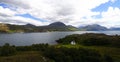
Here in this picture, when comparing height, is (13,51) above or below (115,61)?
above

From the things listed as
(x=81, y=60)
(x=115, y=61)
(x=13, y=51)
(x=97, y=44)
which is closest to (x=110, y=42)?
(x=97, y=44)

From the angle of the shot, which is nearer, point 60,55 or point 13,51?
point 60,55

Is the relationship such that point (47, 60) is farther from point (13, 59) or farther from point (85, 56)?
point (85, 56)

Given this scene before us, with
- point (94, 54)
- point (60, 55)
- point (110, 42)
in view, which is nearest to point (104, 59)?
point (94, 54)

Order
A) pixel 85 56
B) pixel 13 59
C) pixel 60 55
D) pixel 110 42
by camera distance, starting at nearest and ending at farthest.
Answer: pixel 13 59 < pixel 60 55 < pixel 85 56 < pixel 110 42

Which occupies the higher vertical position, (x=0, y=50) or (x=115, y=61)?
(x=0, y=50)

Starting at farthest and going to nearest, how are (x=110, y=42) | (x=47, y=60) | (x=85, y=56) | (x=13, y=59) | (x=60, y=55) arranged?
1. (x=110, y=42)
2. (x=85, y=56)
3. (x=60, y=55)
4. (x=47, y=60)
5. (x=13, y=59)

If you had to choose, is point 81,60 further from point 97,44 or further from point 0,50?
point 97,44

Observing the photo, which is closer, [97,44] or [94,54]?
[94,54]

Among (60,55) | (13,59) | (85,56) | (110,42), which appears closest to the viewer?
(13,59)
